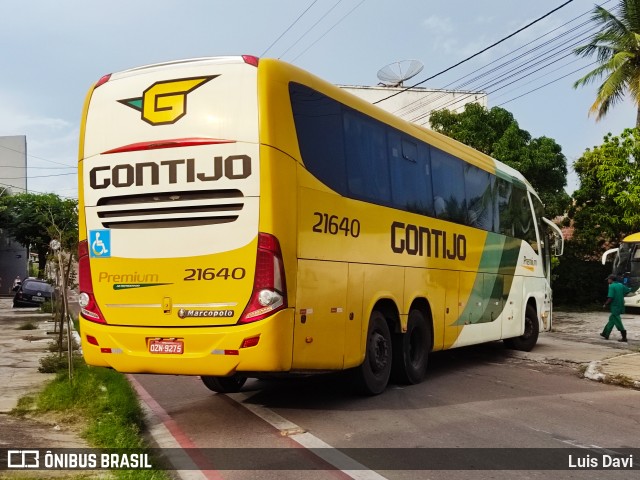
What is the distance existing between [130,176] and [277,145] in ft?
5.12

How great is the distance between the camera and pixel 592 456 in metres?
5.77

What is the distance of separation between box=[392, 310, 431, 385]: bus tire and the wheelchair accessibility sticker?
395 cm

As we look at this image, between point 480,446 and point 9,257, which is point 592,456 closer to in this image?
point 480,446

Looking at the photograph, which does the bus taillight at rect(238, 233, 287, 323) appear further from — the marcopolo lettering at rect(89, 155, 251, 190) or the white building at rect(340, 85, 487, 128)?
the white building at rect(340, 85, 487, 128)

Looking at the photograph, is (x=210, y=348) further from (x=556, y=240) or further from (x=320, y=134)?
(x=556, y=240)

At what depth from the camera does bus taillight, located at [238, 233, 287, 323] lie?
20.3 ft

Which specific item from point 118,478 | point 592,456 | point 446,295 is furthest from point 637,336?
point 118,478

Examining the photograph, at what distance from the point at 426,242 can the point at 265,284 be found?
3.82 m

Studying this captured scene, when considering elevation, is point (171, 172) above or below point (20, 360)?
above

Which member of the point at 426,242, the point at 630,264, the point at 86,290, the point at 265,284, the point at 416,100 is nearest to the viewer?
the point at 265,284

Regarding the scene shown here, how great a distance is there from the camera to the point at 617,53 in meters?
25.3

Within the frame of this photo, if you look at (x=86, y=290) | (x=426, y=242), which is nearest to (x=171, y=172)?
(x=86, y=290)

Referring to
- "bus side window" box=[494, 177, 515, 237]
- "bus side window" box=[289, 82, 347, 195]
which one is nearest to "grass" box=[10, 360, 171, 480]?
"bus side window" box=[289, 82, 347, 195]

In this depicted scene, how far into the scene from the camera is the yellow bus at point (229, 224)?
6.28 metres
